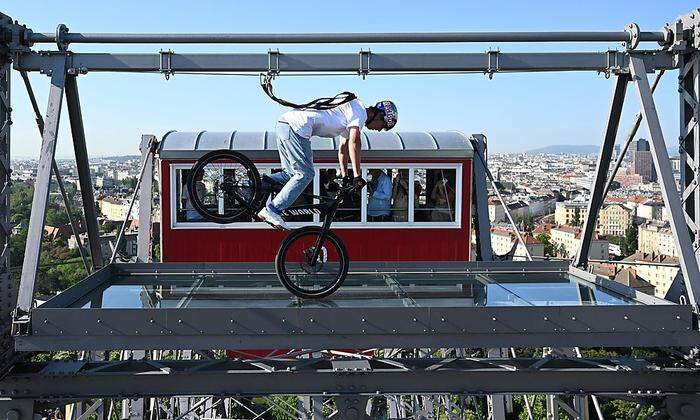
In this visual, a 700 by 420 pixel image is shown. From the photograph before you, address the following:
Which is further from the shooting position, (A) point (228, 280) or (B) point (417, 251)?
(B) point (417, 251)

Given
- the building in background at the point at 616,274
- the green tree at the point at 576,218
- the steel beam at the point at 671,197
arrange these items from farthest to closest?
the green tree at the point at 576,218 → the building in background at the point at 616,274 → the steel beam at the point at 671,197

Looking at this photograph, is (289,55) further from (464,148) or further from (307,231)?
(464,148)

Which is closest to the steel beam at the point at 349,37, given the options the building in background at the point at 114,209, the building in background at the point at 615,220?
the building in background at the point at 114,209

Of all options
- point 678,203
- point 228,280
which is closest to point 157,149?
point 228,280

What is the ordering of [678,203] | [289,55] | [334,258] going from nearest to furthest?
[678,203] → [289,55] → [334,258]

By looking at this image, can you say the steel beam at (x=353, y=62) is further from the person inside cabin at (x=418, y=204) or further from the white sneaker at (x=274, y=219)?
the person inside cabin at (x=418, y=204)

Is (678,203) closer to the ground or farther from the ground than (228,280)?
farther from the ground

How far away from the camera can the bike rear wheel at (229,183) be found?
777 cm

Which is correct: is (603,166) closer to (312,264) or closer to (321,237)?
(321,237)

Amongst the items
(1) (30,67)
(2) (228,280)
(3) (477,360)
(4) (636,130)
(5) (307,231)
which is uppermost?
(1) (30,67)

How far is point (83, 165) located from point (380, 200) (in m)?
7.15

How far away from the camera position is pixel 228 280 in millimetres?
9375

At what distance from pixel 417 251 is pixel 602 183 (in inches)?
244

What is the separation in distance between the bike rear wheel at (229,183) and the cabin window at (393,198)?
7.08m
